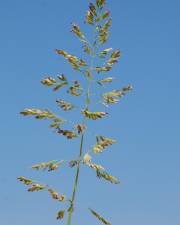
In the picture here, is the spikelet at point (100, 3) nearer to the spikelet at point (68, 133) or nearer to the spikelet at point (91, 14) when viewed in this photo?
the spikelet at point (91, 14)

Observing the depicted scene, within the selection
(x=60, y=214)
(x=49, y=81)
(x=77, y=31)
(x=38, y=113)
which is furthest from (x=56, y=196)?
(x=77, y=31)

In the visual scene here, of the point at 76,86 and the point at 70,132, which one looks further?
the point at 76,86

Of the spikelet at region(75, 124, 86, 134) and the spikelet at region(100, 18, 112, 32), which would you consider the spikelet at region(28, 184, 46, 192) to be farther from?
the spikelet at region(100, 18, 112, 32)

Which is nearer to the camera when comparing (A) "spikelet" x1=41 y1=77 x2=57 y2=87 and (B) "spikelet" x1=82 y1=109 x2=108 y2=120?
(B) "spikelet" x1=82 y1=109 x2=108 y2=120

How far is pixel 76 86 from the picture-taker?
7031 mm

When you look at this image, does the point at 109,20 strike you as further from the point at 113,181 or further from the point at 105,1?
the point at 113,181

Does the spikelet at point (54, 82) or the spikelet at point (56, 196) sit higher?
the spikelet at point (54, 82)

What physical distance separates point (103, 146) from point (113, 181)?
541 mm

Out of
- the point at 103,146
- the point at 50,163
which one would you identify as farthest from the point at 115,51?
the point at 50,163

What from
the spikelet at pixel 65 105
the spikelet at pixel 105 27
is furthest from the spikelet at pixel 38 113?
the spikelet at pixel 105 27

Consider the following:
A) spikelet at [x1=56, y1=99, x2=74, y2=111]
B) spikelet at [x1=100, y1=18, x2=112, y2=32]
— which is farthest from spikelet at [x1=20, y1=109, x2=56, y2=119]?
spikelet at [x1=100, y1=18, x2=112, y2=32]

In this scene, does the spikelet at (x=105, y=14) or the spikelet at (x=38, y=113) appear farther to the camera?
the spikelet at (x=105, y=14)

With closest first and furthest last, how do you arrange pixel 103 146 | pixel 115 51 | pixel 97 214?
1. pixel 97 214
2. pixel 103 146
3. pixel 115 51

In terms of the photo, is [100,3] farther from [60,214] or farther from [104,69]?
[60,214]
